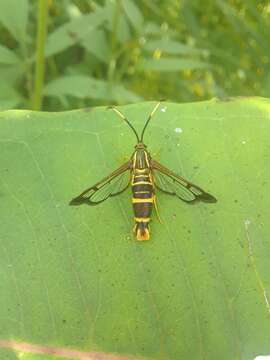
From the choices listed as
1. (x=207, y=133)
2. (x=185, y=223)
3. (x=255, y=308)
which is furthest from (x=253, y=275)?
(x=207, y=133)

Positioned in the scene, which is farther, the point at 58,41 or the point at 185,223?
the point at 58,41

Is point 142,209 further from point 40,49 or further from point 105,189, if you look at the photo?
point 40,49

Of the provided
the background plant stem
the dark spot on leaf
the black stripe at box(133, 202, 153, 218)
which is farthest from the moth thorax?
the dark spot on leaf

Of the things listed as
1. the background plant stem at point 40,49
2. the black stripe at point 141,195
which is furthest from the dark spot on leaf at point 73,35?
the black stripe at point 141,195

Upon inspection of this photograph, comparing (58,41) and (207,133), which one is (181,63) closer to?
(58,41)

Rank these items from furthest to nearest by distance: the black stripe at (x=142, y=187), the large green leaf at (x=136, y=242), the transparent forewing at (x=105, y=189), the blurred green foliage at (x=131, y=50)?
the blurred green foliage at (x=131, y=50)
the black stripe at (x=142, y=187)
the transparent forewing at (x=105, y=189)
the large green leaf at (x=136, y=242)

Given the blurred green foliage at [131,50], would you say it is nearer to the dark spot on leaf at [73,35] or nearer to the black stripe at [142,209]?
the dark spot on leaf at [73,35]

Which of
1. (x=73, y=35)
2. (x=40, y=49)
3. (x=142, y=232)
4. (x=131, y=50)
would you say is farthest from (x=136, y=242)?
(x=131, y=50)
